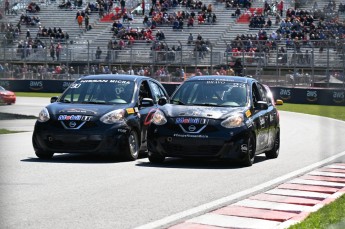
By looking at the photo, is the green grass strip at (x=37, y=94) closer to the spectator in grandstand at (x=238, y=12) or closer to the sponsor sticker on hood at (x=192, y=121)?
the spectator in grandstand at (x=238, y=12)

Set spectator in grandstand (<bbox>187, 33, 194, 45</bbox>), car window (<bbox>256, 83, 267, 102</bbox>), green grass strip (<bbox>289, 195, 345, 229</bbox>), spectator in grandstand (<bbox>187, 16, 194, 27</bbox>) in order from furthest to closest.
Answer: spectator in grandstand (<bbox>187, 16, 194, 27</bbox>) < spectator in grandstand (<bbox>187, 33, 194, 45</bbox>) < car window (<bbox>256, 83, 267, 102</bbox>) < green grass strip (<bbox>289, 195, 345, 229</bbox>)

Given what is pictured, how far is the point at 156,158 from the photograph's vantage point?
13.6 m

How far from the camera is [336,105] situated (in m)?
40.3

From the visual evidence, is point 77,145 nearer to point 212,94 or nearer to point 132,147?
point 132,147

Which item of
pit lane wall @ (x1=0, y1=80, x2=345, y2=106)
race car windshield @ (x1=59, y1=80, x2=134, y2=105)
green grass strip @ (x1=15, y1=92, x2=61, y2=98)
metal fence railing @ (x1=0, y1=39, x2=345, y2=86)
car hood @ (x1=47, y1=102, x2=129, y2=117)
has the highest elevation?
race car windshield @ (x1=59, y1=80, x2=134, y2=105)

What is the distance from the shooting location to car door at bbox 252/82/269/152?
13972mm

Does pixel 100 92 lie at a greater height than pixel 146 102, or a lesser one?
greater

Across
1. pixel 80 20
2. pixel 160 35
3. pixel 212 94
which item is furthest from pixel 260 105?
pixel 80 20

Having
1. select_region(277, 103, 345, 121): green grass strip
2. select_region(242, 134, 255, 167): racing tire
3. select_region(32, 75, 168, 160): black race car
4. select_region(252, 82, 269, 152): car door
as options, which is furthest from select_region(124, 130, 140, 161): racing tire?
select_region(277, 103, 345, 121): green grass strip

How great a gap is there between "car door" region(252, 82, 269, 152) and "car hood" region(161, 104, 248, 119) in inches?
15.4

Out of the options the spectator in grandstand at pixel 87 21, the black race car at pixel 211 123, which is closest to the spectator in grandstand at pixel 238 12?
the spectator in grandstand at pixel 87 21

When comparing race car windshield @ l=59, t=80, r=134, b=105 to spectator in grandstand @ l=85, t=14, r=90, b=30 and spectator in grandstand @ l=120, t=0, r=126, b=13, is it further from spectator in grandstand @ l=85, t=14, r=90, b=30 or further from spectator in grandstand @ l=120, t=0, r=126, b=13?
spectator in grandstand @ l=85, t=14, r=90, b=30

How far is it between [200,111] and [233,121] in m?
0.53

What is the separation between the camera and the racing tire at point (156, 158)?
13.5 m
